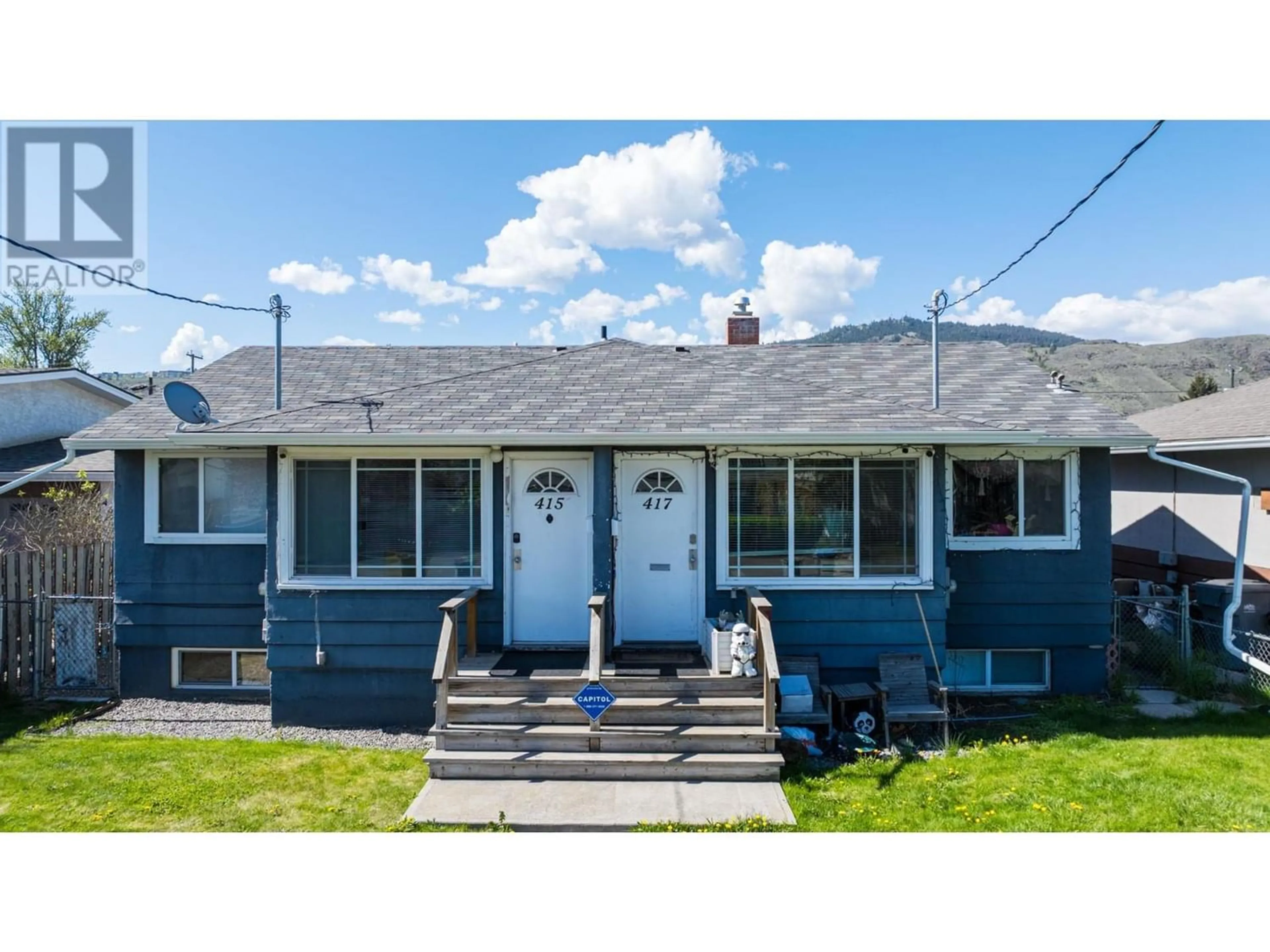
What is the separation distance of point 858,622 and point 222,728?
6802mm

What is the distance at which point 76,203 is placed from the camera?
8.69m

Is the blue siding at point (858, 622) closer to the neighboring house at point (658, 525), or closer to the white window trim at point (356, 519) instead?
the neighboring house at point (658, 525)

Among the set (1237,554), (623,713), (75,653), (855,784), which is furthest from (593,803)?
(1237,554)

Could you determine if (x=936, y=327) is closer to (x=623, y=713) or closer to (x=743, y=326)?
(x=743, y=326)

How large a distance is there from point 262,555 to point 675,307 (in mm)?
12075

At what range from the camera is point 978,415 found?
8477mm

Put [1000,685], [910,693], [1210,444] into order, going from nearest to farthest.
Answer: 1. [910,693]
2. [1000,685]
3. [1210,444]

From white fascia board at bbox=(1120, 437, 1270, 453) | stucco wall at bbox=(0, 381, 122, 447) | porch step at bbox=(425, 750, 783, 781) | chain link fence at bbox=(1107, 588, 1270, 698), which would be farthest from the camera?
stucco wall at bbox=(0, 381, 122, 447)

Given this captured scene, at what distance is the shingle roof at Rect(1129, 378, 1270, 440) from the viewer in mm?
9828

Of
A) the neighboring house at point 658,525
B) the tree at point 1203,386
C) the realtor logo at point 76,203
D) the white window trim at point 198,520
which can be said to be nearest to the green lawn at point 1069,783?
the neighboring house at point 658,525

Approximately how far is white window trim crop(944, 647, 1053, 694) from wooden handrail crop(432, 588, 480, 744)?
562 centimetres

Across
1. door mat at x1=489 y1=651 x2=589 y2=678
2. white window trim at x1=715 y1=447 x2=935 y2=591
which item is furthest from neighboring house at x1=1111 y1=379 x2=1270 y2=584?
door mat at x1=489 y1=651 x2=589 y2=678

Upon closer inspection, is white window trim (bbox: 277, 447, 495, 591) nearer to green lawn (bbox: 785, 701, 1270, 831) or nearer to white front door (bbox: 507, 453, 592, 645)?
white front door (bbox: 507, 453, 592, 645)

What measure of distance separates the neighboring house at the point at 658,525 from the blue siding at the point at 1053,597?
1.0 inches
